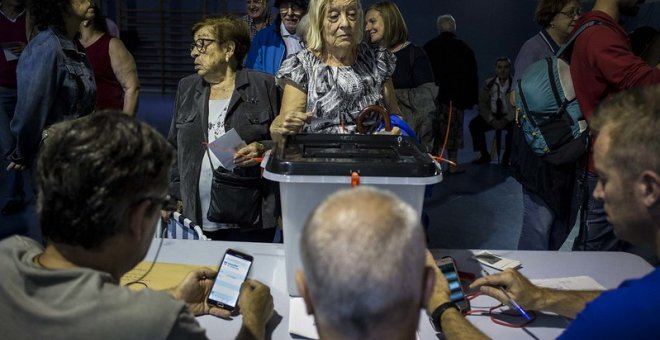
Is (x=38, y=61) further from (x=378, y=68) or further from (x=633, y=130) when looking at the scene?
(x=633, y=130)

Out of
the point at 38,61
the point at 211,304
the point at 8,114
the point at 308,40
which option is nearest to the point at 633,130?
the point at 211,304

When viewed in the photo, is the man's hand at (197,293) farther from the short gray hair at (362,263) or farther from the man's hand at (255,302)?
the short gray hair at (362,263)

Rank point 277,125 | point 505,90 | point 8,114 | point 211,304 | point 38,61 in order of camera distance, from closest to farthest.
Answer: point 211,304 → point 277,125 → point 38,61 → point 8,114 → point 505,90

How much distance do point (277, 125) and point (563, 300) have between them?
1019mm

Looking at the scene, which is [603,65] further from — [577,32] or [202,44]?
[202,44]

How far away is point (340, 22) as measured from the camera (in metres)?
2.07

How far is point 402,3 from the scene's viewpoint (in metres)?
9.35

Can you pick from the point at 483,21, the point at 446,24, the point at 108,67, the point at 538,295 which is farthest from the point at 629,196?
the point at 483,21

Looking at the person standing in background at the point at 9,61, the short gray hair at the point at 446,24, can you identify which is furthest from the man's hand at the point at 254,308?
the short gray hair at the point at 446,24

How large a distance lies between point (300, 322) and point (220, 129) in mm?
1125

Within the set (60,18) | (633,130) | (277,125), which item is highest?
(60,18)

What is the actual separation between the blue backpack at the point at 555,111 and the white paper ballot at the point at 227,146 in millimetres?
1363

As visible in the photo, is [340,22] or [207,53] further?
[207,53]

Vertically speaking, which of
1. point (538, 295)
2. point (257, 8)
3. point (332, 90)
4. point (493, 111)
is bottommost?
point (493, 111)
